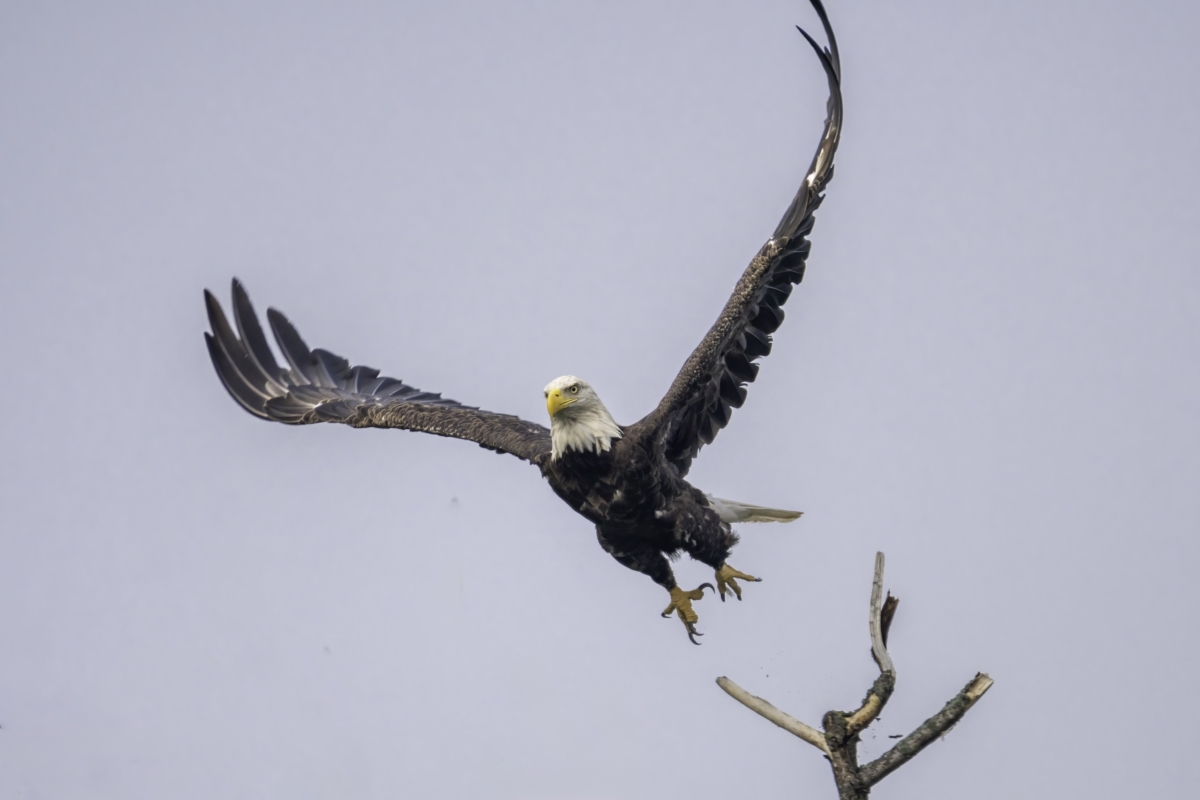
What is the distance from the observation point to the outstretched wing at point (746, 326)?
8930mm

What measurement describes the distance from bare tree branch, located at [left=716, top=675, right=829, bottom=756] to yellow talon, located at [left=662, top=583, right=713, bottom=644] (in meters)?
2.52

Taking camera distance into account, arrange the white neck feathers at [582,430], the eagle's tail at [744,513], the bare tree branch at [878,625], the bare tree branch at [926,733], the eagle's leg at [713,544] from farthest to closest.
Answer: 1. the eagle's tail at [744,513]
2. the eagle's leg at [713,544]
3. the white neck feathers at [582,430]
4. the bare tree branch at [878,625]
5. the bare tree branch at [926,733]

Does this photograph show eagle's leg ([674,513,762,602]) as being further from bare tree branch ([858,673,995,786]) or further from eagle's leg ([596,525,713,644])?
bare tree branch ([858,673,995,786])

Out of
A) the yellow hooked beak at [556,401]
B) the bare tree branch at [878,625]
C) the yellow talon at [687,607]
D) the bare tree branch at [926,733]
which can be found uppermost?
the yellow hooked beak at [556,401]

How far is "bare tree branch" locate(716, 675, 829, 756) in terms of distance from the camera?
24.2 feet

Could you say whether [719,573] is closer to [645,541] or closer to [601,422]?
[645,541]

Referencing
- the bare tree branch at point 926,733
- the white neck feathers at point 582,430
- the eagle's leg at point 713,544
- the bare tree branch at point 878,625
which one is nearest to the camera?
the bare tree branch at point 926,733

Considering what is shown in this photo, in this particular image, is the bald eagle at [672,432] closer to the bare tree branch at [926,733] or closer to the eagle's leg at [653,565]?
the eagle's leg at [653,565]

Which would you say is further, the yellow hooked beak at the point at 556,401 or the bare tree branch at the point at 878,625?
the yellow hooked beak at the point at 556,401

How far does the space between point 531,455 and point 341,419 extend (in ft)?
7.64

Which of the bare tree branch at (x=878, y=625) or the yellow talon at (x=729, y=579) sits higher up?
the yellow talon at (x=729, y=579)

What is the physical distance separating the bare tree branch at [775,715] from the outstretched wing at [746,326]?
228cm

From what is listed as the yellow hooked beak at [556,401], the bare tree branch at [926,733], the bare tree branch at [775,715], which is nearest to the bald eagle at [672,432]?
the yellow hooked beak at [556,401]

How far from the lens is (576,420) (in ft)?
29.9
